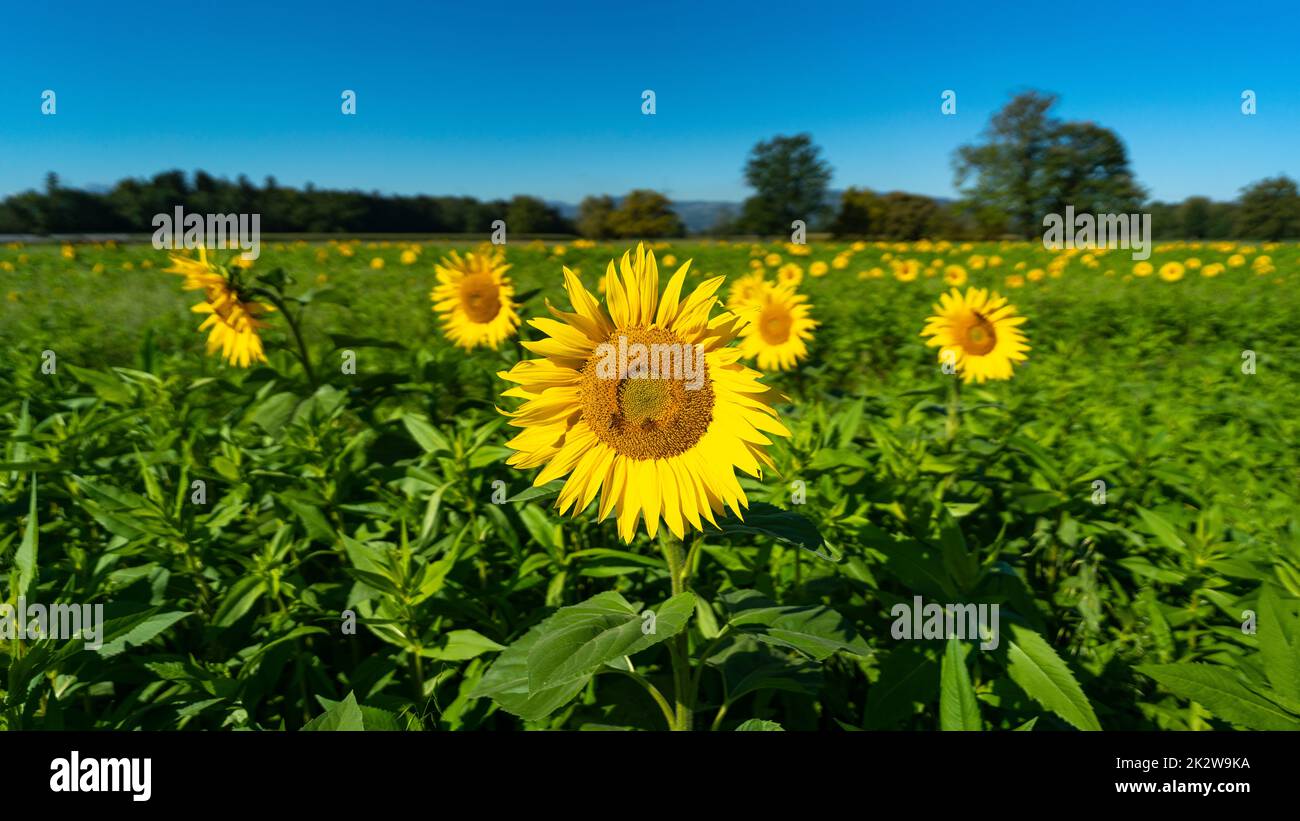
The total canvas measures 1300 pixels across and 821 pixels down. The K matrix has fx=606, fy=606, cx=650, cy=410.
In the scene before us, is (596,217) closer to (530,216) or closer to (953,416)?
(530,216)

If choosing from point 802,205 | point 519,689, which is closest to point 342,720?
point 519,689

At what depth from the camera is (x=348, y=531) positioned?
8.39ft

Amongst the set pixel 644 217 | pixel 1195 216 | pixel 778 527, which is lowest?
pixel 778 527

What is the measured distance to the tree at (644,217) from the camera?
103 feet

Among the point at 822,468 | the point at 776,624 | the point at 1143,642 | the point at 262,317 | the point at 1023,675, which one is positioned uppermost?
the point at 262,317

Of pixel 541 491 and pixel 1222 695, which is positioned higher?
pixel 541 491

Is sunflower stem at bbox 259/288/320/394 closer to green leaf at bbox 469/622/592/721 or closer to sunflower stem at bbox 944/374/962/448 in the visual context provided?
green leaf at bbox 469/622/592/721

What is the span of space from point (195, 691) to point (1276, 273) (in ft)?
64.8

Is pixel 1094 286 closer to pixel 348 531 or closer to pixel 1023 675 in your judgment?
pixel 1023 675

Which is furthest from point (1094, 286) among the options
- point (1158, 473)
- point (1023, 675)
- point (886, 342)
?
point (1023, 675)

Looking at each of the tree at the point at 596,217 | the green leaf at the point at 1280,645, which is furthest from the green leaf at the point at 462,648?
the tree at the point at 596,217

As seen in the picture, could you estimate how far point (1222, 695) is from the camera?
5.23 ft

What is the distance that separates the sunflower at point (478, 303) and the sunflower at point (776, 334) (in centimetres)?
199

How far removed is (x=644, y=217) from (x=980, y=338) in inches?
1226
